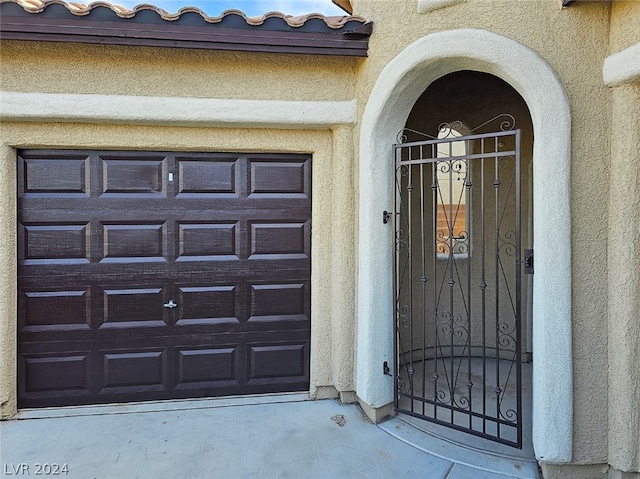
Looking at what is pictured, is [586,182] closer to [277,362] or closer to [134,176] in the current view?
[277,362]

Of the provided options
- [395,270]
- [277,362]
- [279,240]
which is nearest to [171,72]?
[279,240]

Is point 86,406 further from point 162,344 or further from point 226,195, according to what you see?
point 226,195

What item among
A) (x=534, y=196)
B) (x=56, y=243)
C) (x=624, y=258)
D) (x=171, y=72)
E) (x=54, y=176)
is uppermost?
(x=171, y=72)

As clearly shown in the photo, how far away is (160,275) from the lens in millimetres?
5105

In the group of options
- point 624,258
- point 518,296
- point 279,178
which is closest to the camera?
point 624,258

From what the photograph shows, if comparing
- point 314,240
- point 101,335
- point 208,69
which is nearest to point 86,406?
point 101,335

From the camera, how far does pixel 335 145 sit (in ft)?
17.0

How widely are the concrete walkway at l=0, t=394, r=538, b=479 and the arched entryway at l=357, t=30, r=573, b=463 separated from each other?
0.55 m

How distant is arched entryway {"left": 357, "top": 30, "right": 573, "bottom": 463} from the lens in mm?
3699

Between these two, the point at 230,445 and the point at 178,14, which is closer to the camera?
the point at 230,445

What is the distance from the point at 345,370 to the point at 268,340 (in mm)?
1126

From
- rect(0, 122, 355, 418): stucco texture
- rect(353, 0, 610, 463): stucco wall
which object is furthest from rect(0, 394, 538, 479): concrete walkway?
rect(353, 0, 610, 463): stucco wall

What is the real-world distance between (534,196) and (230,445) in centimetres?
414

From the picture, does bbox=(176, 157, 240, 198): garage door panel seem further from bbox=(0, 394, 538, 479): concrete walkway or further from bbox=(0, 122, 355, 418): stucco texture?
bbox=(0, 394, 538, 479): concrete walkway
